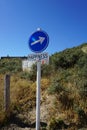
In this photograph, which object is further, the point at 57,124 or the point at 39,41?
the point at 57,124

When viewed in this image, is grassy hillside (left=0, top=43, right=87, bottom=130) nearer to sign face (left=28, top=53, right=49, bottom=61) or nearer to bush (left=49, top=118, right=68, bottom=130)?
bush (left=49, top=118, right=68, bottom=130)

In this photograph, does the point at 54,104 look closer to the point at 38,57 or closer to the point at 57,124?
the point at 57,124

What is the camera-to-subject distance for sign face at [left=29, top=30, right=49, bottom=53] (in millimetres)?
7902

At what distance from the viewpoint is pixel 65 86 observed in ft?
39.1

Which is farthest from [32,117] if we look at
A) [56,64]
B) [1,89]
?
[56,64]

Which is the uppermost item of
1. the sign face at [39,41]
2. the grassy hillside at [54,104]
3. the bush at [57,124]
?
the sign face at [39,41]

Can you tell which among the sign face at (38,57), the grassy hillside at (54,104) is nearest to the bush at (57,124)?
the grassy hillside at (54,104)

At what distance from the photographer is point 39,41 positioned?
26.1 feet

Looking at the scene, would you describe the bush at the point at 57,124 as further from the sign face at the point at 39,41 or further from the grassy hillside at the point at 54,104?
the sign face at the point at 39,41

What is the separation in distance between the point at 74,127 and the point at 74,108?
959 millimetres

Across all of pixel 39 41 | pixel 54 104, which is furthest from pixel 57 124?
pixel 39 41

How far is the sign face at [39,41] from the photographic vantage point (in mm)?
7902

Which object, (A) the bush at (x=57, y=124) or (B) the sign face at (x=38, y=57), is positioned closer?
(B) the sign face at (x=38, y=57)

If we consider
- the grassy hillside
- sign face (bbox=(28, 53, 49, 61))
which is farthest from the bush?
sign face (bbox=(28, 53, 49, 61))
